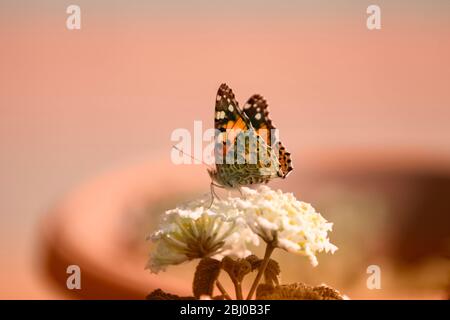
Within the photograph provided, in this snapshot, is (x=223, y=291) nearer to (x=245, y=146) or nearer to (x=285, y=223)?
(x=285, y=223)

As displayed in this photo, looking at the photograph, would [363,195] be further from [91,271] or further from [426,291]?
[91,271]

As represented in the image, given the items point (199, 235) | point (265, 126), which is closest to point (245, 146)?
point (265, 126)

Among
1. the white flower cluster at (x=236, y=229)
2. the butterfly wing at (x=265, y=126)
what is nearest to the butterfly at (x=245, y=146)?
the butterfly wing at (x=265, y=126)

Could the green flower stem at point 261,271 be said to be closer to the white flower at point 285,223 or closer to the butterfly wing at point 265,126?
the white flower at point 285,223

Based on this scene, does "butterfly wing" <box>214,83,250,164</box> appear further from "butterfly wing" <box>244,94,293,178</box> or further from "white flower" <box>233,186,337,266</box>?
"white flower" <box>233,186,337,266</box>

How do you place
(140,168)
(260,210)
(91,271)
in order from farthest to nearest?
1. (140,168)
2. (91,271)
3. (260,210)

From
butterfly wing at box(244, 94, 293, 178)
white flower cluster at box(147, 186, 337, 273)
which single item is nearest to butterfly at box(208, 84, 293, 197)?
butterfly wing at box(244, 94, 293, 178)
